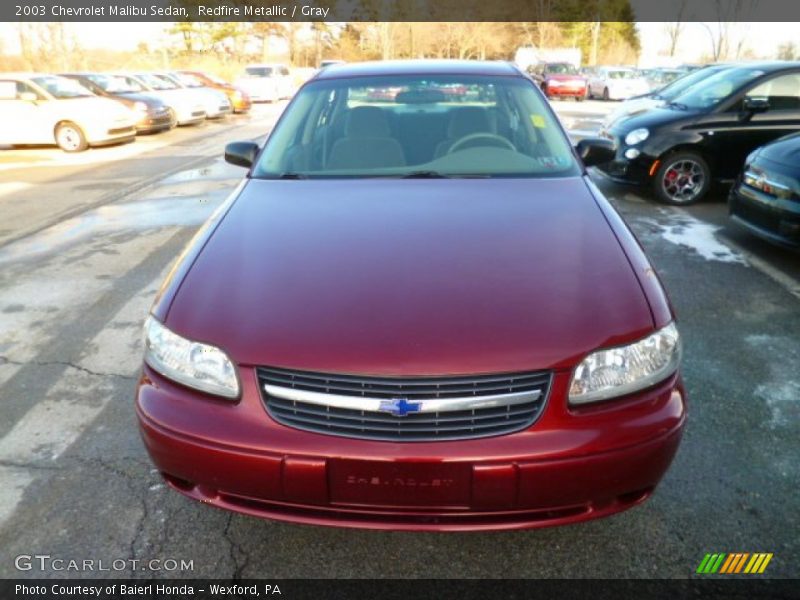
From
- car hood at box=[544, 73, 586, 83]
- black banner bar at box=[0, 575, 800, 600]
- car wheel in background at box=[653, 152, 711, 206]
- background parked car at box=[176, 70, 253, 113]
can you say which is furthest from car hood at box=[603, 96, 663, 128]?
car hood at box=[544, 73, 586, 83]

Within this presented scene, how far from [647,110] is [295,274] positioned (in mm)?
6954

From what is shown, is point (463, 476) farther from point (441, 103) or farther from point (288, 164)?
point (441, 103)

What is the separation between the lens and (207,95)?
58.5 feet

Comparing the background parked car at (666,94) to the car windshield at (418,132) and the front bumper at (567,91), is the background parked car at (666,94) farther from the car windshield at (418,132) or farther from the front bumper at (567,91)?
the front bumper at (567,91)

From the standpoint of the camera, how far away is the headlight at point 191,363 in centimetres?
187

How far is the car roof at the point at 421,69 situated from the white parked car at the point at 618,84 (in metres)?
24.1

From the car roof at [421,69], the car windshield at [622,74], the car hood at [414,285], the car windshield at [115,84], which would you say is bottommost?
the car hood at [414,285]

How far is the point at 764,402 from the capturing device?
9.89ft

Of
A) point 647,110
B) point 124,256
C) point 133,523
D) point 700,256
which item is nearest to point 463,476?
point 133,523

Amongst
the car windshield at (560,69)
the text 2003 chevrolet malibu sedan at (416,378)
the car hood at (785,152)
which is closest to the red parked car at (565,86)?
the car windshield at (560,69)

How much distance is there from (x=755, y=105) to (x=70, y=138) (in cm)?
1254

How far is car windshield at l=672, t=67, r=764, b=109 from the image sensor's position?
7.11 metres

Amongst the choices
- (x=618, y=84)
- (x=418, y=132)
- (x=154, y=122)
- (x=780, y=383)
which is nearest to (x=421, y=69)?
(x=418, y=132)

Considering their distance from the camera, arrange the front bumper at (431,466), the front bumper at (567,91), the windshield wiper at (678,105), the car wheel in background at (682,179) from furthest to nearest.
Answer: the front bumper at (567,91) → the windshield wiper at (678,105) → the car wheel in background at (682,179) → the front bumper at (431,466)
